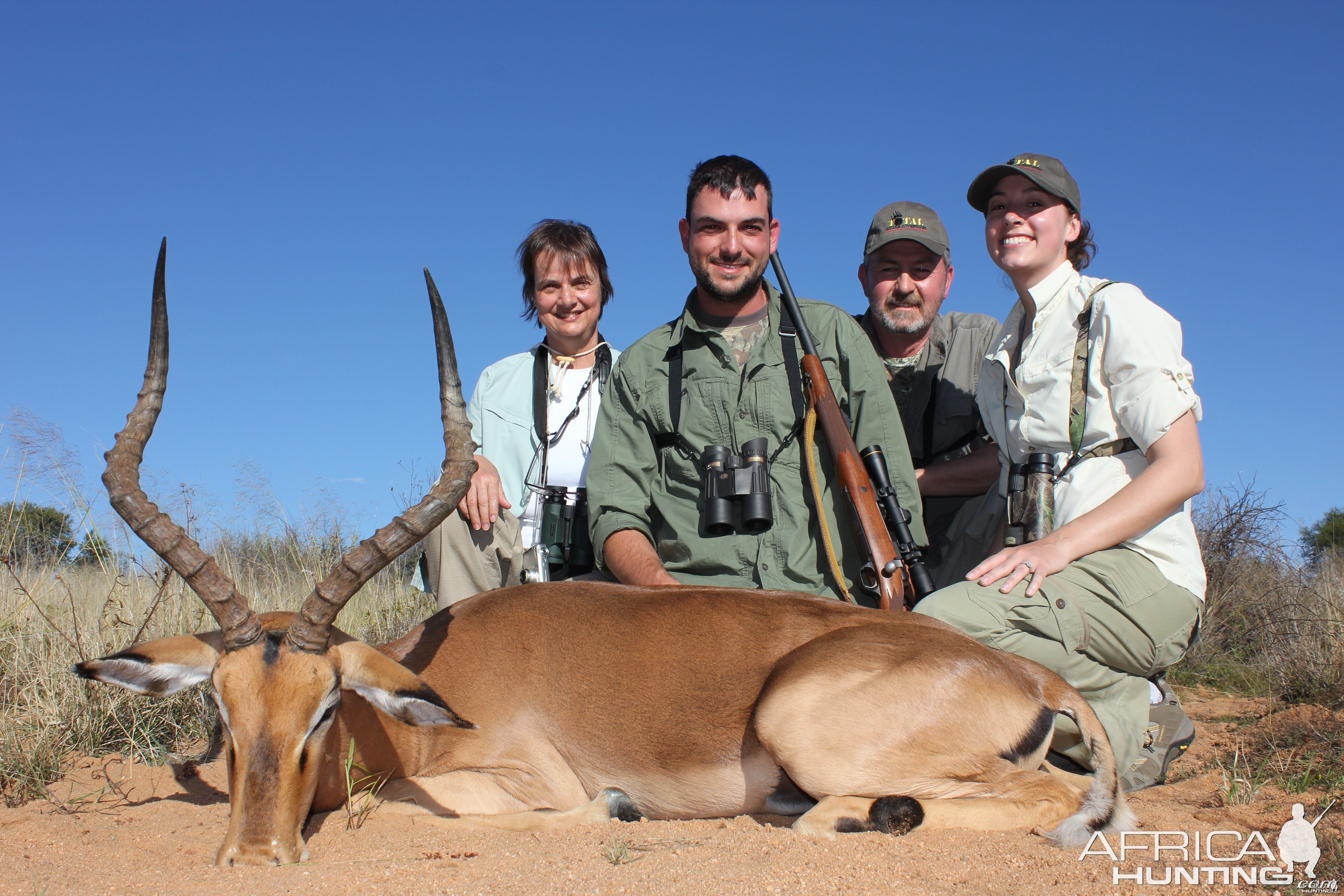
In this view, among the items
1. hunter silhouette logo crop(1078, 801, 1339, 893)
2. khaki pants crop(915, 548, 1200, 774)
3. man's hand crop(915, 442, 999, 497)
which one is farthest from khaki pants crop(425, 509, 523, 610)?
hunter silhouette logo crop(1078, 801, 1339, 893)

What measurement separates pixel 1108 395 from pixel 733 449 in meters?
2.16

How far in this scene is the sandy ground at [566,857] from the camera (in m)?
3.08

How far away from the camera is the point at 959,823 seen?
358 cm

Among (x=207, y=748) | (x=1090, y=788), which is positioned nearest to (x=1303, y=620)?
(x=1090, y=788)

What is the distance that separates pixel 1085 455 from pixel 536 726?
3056 mm

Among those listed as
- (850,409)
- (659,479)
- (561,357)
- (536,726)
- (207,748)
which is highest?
(561,357)

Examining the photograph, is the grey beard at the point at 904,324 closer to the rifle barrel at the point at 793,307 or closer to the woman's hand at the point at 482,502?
the rifle barrel at the point at 793,307

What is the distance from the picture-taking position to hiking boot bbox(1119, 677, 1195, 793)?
185 inches

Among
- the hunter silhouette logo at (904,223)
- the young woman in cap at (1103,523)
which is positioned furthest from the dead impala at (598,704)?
the hunter silhouette logo at (904,223)

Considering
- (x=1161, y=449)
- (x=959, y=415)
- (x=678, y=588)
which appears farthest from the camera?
(x=959, y=415)

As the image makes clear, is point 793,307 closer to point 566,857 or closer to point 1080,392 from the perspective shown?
point 1080,392

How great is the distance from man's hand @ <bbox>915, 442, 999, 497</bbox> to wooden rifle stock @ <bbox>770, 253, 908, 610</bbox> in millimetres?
933

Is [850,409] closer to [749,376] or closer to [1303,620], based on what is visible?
[749,376]

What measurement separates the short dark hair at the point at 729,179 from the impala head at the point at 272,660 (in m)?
2.44
